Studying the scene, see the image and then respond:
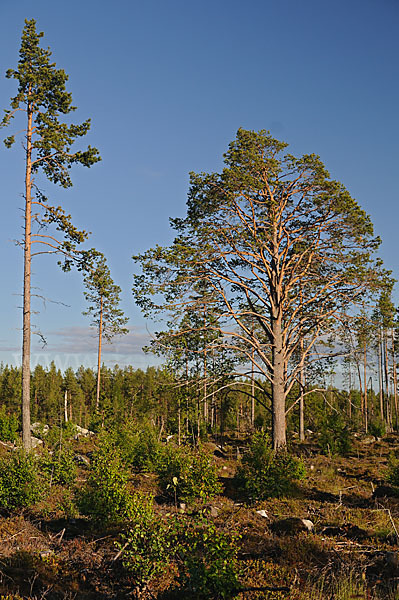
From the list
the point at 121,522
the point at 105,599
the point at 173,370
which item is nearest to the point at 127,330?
the point at 173,370

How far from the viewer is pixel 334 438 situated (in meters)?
24.5

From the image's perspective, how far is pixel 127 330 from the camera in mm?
35156

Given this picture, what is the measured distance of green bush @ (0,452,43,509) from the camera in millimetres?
10570

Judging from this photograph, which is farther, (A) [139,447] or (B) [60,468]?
(A) [139,447]

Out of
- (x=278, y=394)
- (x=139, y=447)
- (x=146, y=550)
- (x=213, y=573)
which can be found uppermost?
(x=278, y=394)

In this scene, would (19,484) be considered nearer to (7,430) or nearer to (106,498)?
(106,498)

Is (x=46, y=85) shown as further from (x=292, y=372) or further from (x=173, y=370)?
(x=292, y=372)

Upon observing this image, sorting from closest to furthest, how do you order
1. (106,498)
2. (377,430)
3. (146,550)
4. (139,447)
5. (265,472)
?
(146,550) → (106,498) → (265,472) → (139,447) → (377,430)

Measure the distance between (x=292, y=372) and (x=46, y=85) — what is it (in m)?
14.0

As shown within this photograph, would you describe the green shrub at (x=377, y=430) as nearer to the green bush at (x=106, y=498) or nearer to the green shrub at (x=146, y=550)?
the green bush at (x=106, y=498)

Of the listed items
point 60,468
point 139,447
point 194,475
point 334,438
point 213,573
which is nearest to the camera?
point 213,573

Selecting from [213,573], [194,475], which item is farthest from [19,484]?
[213,573]

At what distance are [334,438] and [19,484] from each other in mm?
18014

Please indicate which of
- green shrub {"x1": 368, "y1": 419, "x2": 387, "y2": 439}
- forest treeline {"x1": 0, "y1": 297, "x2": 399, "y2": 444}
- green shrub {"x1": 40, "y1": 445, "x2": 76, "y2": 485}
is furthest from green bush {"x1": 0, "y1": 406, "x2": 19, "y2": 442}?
green shrub {"x1": 368, "y1": 419, "x2": 387, "y2": 439}
